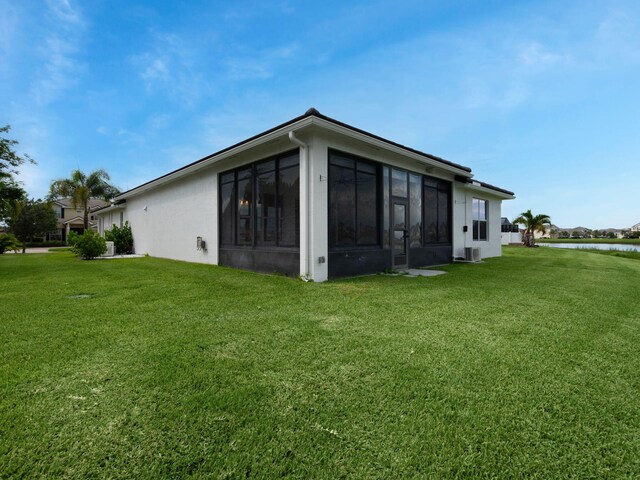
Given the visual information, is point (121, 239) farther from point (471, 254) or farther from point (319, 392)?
point (319, 392)

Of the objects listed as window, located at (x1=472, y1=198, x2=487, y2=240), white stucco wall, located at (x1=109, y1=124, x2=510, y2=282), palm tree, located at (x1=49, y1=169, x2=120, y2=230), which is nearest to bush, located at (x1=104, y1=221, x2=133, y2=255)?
white stucco wall, located at (x1=109, y1=124, x2=510, y2=282)

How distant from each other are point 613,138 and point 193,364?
944 inches

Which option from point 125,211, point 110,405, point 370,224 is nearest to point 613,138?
point 370,224

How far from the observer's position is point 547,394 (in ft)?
7.14

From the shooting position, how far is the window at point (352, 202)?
7368 millimetres

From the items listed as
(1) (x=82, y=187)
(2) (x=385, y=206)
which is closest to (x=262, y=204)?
(2) (x=385, y=206)

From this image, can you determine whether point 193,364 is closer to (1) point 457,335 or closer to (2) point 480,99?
(1) point 457,335

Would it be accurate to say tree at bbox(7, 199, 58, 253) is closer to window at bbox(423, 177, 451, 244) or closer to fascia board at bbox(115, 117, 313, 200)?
fascia board at bbox(115, 117, 313, 200)

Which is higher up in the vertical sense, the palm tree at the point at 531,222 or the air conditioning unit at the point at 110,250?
the palm tree at the point at 531,222

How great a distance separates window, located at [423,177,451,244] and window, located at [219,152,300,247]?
17.1 ft

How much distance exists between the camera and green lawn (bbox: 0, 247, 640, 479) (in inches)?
61.2

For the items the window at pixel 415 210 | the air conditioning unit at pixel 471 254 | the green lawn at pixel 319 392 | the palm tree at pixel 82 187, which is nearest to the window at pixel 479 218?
the air conditioning unit at pixel 471 254

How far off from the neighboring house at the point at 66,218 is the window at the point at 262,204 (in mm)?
31905

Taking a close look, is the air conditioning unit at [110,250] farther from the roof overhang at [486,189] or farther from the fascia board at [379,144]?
the roof overhang at [486,189]
